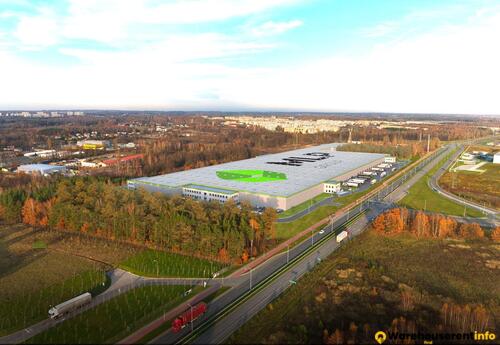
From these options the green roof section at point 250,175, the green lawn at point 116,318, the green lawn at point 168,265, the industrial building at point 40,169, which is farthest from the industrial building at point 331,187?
the industrial building at point 40,169

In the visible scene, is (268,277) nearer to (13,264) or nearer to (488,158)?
(13,264)

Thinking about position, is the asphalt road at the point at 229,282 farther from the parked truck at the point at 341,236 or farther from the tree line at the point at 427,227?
the tree line at the point at 427,227

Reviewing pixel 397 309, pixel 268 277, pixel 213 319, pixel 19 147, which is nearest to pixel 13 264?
pixel 213 319

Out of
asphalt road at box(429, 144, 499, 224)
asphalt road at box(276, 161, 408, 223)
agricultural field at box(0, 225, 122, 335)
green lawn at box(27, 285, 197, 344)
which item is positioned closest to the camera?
green lawn at box(27, 285, 197, 344)

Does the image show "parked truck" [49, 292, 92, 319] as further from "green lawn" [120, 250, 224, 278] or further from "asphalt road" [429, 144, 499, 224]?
"asphalt road" [429, 144, 499, 224]

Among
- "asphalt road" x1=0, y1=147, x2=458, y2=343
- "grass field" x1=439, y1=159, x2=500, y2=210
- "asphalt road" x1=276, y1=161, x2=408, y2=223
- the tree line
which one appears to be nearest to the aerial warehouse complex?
"asphalt road" x1=276, y1=161, x2=408, y2=223
